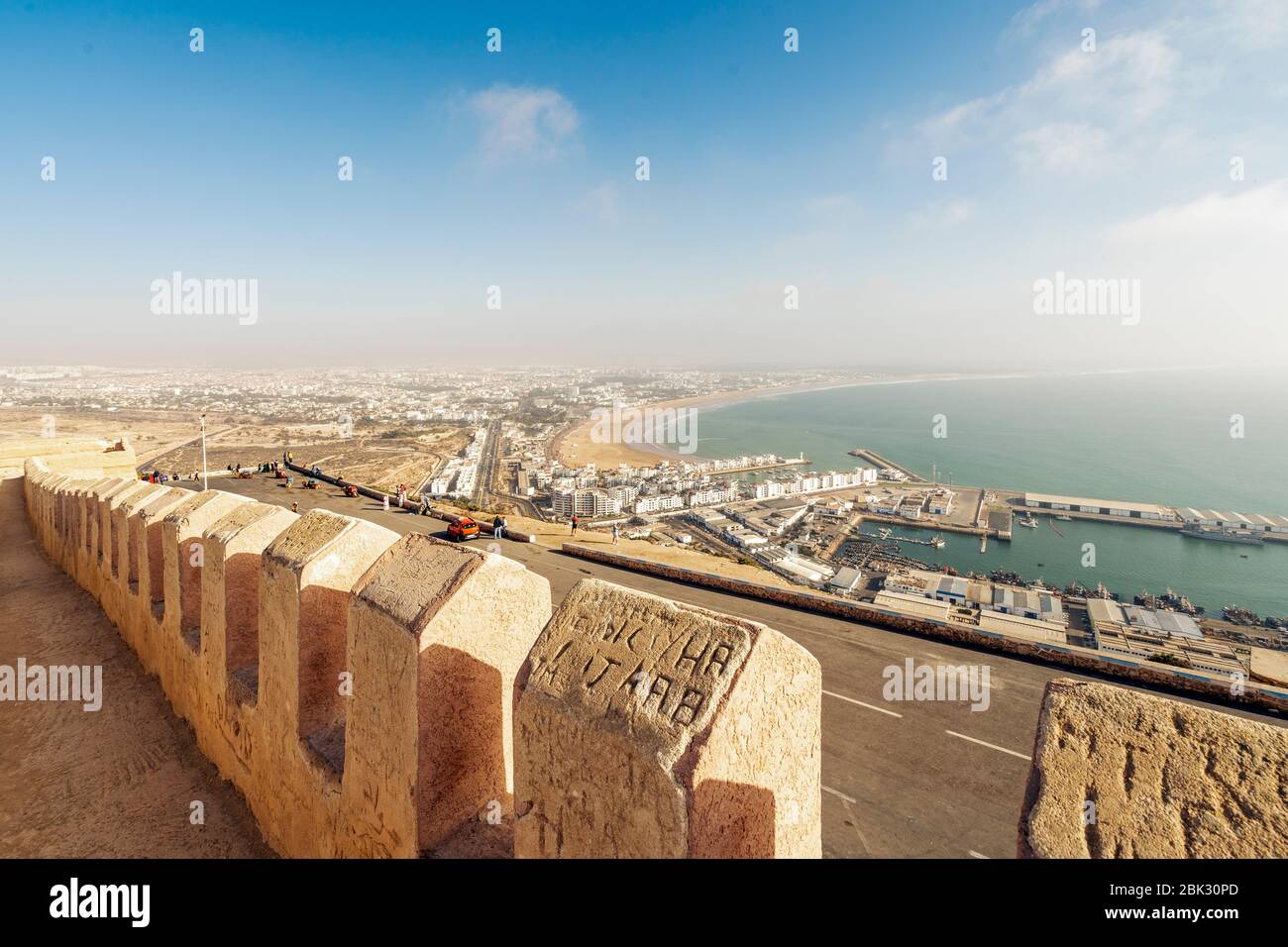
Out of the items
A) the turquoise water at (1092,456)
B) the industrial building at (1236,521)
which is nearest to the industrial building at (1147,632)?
the turquoise water at (1092,456)

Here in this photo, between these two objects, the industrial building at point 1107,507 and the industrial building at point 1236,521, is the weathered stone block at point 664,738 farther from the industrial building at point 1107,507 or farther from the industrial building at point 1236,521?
the industrial building at point 1107,507

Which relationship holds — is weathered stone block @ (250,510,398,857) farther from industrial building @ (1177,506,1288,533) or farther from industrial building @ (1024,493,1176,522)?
industrial building @ (1024,493,1176,522)

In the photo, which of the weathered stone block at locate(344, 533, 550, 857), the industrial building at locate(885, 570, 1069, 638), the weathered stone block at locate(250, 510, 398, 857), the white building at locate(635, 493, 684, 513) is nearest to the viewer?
the weathered stone block at locate(344, 533, 550, 857)

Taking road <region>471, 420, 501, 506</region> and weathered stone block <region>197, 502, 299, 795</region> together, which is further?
road <region>471, 420, 501, 506</region>

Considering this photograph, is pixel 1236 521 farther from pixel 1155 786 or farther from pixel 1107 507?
pixel 1155 786

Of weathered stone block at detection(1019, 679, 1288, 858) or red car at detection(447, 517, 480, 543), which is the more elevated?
weathered stone block at detection(1019, 679, 1288, 858)

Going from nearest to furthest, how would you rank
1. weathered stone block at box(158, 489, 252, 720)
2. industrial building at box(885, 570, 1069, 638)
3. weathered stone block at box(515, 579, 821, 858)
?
weathered stone block at box(515, 579, 821, 858)
weathered stone block at box(158, 489, 252, 720)
industrial building at box(885, 570, 1069, 638)

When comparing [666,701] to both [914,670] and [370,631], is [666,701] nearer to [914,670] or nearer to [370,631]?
[370,631]

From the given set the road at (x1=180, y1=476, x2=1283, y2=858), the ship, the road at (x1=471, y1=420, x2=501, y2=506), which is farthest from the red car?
the ship
